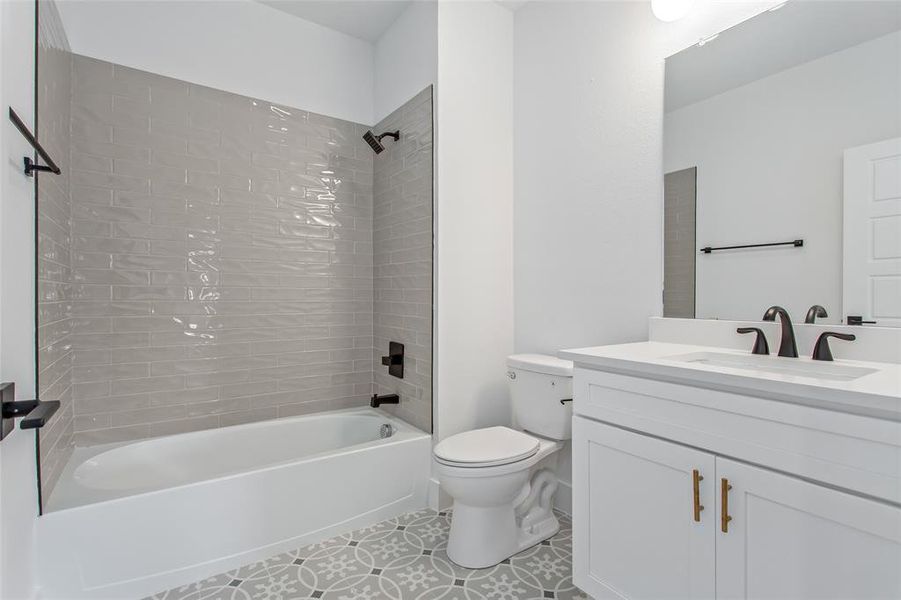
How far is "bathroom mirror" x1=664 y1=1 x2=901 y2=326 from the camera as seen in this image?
4.18ft

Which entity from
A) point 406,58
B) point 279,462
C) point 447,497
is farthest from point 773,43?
point 279,462

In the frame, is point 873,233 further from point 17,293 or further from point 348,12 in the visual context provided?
point 348,12

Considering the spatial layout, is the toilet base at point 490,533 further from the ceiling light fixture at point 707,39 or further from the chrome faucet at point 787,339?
the ceiling light fixture at point 707,39

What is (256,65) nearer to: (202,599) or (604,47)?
(604,47)

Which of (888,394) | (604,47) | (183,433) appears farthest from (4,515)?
(604,47)

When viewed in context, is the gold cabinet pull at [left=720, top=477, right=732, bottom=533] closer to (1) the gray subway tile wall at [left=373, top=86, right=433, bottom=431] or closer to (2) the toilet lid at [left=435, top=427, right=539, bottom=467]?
(2) the toilet lid at [left=435, top=427, right=539, bottom=467]

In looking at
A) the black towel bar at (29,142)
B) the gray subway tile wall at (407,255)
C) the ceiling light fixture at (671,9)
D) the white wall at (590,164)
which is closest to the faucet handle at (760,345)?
the white wall at (590,164)

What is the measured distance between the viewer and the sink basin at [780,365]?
3.93ft

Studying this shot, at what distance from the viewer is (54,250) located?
1.72 metres

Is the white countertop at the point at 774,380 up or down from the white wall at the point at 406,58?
down

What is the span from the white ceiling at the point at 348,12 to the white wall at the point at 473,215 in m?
0.45

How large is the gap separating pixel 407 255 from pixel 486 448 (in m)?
1.18

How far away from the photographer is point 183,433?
2.25m

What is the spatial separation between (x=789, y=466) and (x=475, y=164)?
192 cm
